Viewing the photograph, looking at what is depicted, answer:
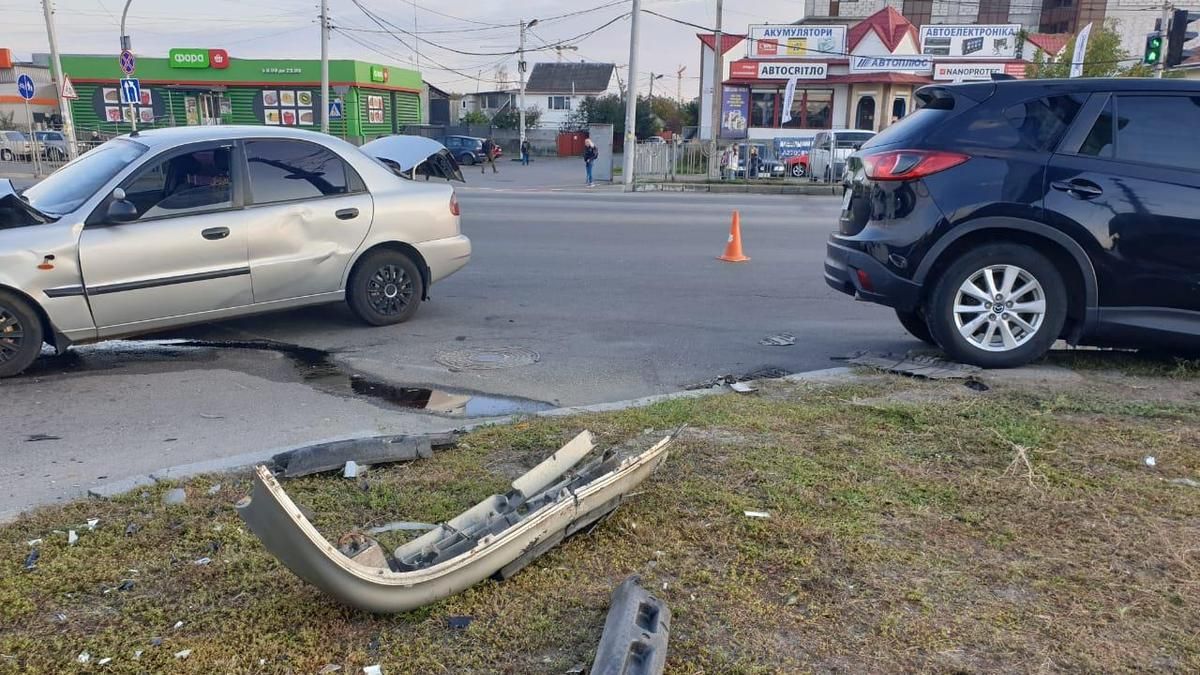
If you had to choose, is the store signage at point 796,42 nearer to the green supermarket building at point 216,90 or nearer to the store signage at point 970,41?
the store signage at point 970,41

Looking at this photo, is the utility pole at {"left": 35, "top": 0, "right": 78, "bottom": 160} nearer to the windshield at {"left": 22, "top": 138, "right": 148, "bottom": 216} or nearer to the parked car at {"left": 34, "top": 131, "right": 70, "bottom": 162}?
the parked car at {"left": 34, "top": 131, "right": 70, "bottom": 162}

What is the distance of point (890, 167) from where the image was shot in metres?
6.27

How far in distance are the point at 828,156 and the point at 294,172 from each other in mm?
25186

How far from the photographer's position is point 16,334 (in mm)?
6180

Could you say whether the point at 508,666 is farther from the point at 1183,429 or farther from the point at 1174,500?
the point at 1183,429

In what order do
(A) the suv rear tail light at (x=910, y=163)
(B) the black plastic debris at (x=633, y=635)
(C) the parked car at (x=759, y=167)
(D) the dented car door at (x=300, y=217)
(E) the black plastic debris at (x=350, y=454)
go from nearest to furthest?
(B) the black plastic debris at (x=633, y=635), (E) the black plastic debris at (x=350, y=454), (A) the suv rear tail light at (x=910, y=163), (D) the dented car door at (x=300, y=217), (C) the parked car at (x=759, y=167)

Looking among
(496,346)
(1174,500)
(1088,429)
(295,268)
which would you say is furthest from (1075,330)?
(295,268)

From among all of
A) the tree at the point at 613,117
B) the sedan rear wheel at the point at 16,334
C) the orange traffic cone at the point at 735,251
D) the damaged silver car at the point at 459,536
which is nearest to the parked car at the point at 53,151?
the orange traffic cone at the point at 735,251

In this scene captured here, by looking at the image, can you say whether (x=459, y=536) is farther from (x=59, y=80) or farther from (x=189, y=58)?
(x=189, y=58)

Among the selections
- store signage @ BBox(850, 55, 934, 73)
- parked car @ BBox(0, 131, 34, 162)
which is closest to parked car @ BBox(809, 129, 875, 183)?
store signage @ BBox(850, 55, 934, 73)

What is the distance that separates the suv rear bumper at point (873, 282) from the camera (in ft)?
20.5

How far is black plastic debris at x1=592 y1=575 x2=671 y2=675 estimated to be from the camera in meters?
2.58

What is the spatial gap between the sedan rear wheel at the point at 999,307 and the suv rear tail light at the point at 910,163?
0.61 m

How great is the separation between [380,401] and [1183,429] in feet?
15.1
